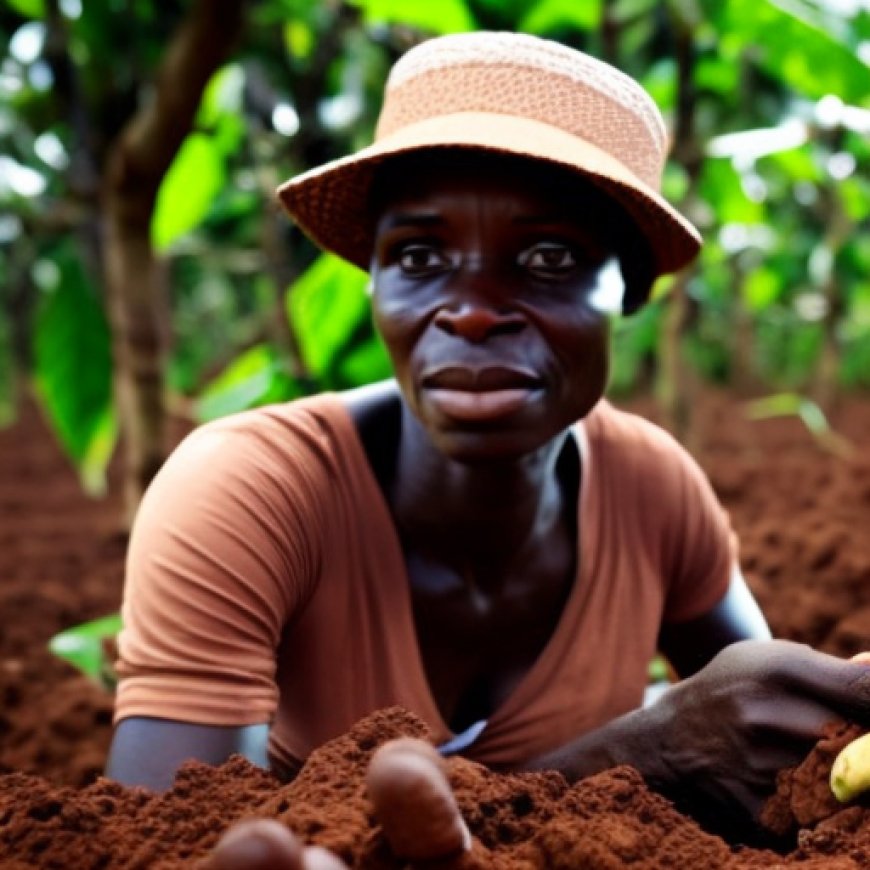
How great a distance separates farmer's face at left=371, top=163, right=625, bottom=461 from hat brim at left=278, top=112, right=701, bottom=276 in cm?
4

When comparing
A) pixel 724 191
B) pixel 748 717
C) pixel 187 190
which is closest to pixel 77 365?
pixel 187 190

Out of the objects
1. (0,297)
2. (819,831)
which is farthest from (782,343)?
(819,831)

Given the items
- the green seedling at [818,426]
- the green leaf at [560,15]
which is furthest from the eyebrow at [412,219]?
the green seedling at [818,426]

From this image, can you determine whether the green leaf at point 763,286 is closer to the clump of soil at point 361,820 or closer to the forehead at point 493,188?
the forehead at point 493,188

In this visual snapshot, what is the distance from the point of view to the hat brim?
1.19 m

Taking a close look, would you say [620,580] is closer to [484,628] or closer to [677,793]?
[484,628]

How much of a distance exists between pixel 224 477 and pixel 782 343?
9.46 meters

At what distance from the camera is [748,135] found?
94.0 inches

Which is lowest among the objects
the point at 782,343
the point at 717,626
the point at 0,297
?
the point at 0,297

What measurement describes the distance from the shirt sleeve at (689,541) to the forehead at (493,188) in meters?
0.43

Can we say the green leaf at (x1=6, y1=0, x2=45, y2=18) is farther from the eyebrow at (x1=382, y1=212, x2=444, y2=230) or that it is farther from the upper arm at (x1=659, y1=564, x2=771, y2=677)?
the upper arm at (x1=659, y1=564, x2=771, y2=677)

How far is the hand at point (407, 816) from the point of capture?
679 mm

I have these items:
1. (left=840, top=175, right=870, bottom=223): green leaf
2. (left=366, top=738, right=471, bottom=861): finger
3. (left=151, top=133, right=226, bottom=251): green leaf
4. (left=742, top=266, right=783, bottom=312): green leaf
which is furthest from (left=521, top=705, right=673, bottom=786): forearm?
(left=742, top=266, right=783, bottom=312): green leaf

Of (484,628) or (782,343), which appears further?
(782,343)
